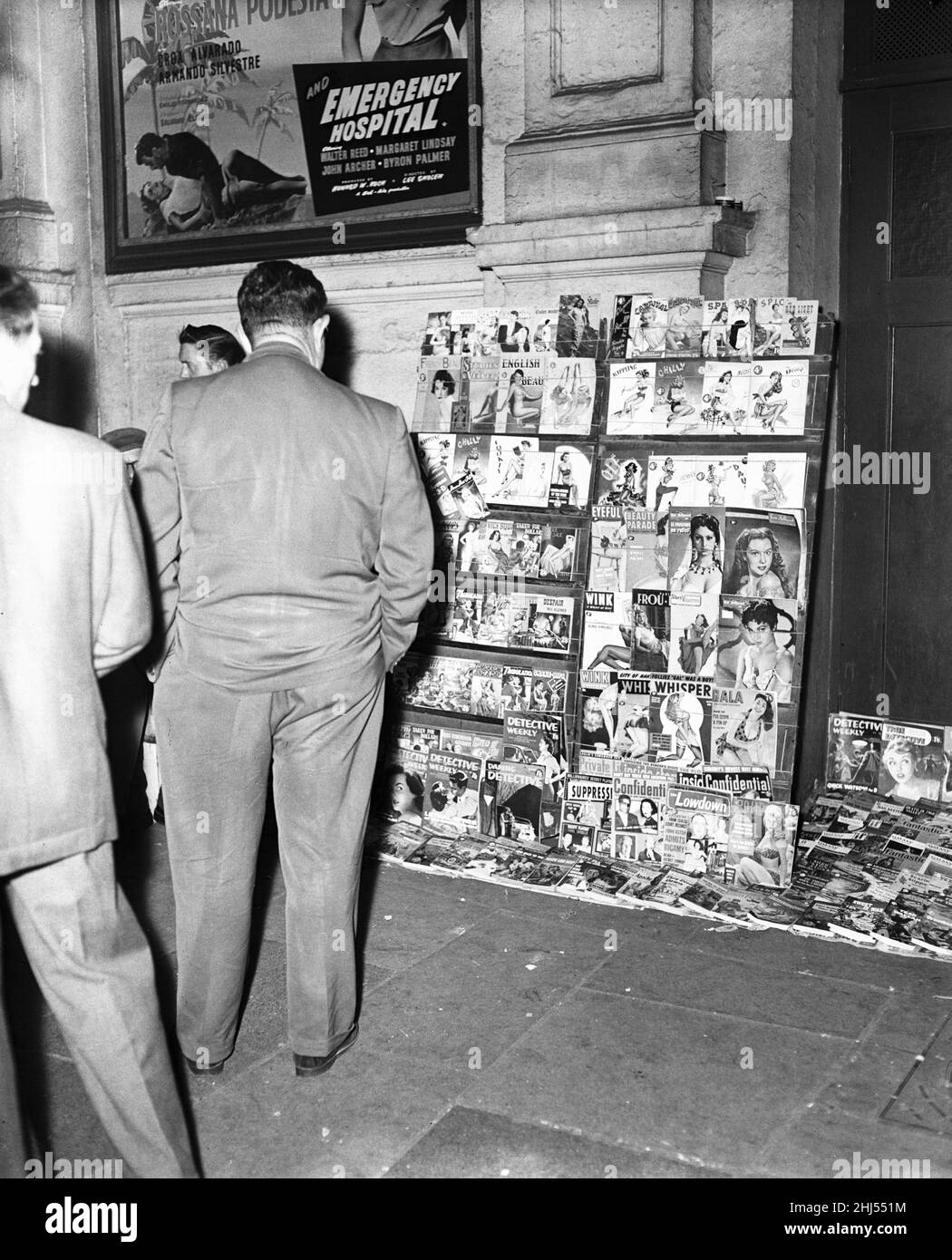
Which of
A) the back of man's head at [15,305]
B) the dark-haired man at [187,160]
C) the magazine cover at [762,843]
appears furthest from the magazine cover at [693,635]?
the dark-haired man at [187,160]

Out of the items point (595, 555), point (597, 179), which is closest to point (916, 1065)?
point (595, 555)

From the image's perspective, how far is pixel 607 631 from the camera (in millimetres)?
4809

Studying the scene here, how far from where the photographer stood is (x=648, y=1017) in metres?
3.62

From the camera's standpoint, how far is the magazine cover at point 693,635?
4.61 meters

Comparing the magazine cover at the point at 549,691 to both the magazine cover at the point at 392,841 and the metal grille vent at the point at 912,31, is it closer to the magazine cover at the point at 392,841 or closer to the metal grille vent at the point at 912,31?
the magazine cover at the point at 392,841

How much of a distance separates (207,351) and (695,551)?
6.39ft

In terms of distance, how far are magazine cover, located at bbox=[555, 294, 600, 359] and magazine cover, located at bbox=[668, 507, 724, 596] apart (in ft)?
2.34

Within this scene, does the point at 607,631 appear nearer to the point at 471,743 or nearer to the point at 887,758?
the point at 471,743

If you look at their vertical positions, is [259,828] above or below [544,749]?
above

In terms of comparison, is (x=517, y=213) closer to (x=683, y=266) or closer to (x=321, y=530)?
(x=683, y=266)

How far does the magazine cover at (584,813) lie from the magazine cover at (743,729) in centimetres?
42

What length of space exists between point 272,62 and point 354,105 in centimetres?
54

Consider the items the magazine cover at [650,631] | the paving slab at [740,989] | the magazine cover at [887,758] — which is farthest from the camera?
the magazine cover at [887,758]

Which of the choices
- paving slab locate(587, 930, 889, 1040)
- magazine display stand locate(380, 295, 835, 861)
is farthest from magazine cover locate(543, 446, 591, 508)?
paving slab locate(587, 930, 889, 1040)
